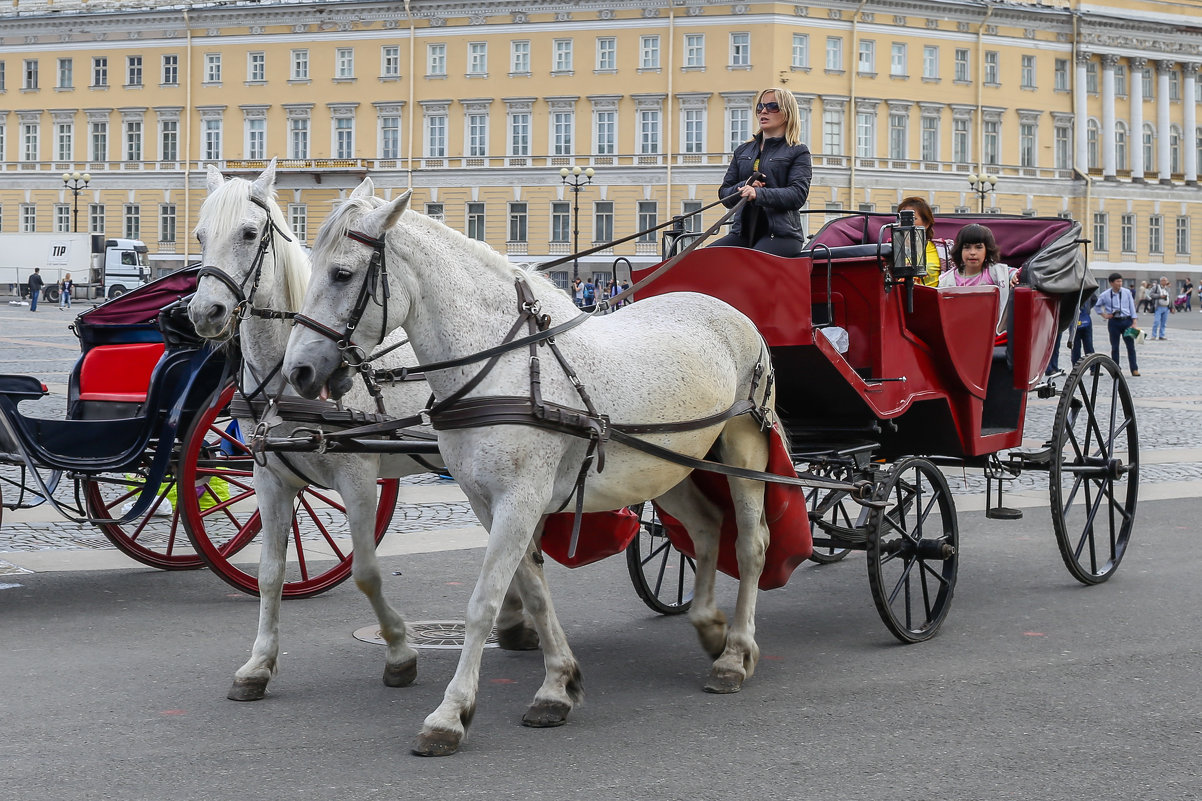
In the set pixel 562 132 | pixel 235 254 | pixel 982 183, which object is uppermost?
pixel 562 132

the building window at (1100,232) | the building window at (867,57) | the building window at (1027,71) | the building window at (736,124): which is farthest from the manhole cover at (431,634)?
the building window at (1100,232)

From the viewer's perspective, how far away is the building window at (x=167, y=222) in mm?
65000

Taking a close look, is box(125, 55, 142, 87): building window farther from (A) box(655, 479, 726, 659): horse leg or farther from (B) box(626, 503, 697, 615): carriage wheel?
(A) box(655, 479, 726, 659): horse leg

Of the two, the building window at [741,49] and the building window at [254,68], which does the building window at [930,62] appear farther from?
the building window at [254,68]

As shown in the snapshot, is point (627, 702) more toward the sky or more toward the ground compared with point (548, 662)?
more toward the ground

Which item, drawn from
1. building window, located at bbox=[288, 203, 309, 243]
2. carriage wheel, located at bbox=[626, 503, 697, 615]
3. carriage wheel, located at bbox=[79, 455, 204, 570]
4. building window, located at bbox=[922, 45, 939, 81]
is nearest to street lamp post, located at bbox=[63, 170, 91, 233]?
building window, located at bbox=[288, 203, 309, 243]

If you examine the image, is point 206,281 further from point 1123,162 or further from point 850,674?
point 1123,162

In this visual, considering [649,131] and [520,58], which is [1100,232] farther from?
[520,58]

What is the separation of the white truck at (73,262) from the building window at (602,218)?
1922cm

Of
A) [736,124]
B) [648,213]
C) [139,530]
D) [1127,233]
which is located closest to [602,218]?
[648,213]

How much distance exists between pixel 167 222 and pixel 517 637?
6311cm

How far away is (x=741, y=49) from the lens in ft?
196

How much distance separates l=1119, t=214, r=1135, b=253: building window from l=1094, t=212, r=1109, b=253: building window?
1198mm

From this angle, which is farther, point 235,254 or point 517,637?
point 517,637
